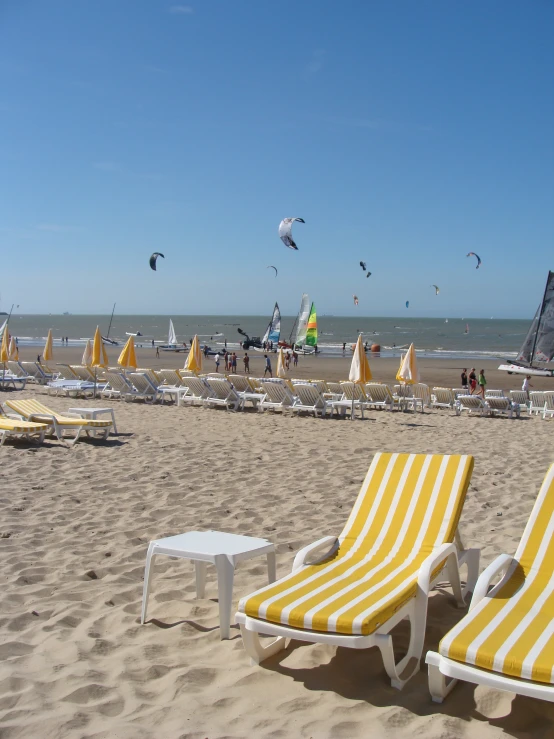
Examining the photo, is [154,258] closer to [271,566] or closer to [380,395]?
[380,395]

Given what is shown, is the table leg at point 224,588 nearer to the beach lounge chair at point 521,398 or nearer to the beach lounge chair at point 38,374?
the beach lounge chair at point 521,398

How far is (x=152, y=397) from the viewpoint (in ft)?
51.6

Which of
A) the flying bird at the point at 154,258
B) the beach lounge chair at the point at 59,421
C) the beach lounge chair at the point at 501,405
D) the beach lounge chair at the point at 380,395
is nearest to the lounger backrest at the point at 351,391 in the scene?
the beach lounge chair at the point at 380,395

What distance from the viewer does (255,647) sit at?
9.61ft

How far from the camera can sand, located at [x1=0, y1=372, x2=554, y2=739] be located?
99.6 inches

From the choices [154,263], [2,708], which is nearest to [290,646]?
[2,708]

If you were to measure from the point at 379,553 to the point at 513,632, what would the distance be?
104cm

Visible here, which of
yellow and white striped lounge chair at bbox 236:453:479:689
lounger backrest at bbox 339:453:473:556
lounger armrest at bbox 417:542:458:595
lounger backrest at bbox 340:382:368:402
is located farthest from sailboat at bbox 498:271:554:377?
lounger armrest at bbox 417:542:458:595

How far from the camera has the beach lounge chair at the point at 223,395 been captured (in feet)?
46.2

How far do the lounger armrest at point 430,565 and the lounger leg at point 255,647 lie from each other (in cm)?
65

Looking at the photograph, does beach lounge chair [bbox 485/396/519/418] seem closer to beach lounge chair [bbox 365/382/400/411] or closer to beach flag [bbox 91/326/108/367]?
beach lounge chair [bbox 365/382/400/411]

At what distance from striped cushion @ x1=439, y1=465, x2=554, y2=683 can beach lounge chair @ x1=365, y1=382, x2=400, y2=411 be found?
11760 millimetres

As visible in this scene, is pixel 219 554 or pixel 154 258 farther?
pixel 154 258

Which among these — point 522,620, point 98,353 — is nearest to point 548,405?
point 98,353
